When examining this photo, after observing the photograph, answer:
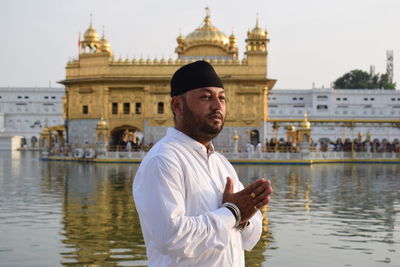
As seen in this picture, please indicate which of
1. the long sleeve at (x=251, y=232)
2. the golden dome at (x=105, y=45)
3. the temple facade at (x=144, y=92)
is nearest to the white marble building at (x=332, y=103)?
the temple facade at (x=144, y=92)

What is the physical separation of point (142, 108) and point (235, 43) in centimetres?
1166

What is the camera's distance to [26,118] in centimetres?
9638

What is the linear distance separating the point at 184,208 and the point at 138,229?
6.67 meters

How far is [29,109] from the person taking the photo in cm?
9769

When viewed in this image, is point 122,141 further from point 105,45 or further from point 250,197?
point 250,197

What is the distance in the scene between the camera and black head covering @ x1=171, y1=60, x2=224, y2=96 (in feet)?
10.6

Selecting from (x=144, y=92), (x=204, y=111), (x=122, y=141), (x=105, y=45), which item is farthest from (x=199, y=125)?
(x=105, y=45)

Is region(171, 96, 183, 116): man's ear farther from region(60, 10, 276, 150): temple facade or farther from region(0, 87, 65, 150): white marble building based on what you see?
region(0, 87, 65, 150): white marble building

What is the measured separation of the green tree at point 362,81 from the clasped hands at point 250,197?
99325 mm

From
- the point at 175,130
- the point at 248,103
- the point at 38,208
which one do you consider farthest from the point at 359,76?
the point at 175,130

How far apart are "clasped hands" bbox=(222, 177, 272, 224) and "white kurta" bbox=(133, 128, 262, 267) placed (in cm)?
8

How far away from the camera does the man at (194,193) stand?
9.74ft

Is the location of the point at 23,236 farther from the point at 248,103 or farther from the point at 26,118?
the point at 26,118

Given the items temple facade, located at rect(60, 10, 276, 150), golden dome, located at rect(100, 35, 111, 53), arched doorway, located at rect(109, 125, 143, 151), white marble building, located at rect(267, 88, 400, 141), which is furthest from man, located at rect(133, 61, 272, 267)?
white marble building, located at rect(267, 88, 400, 141)
